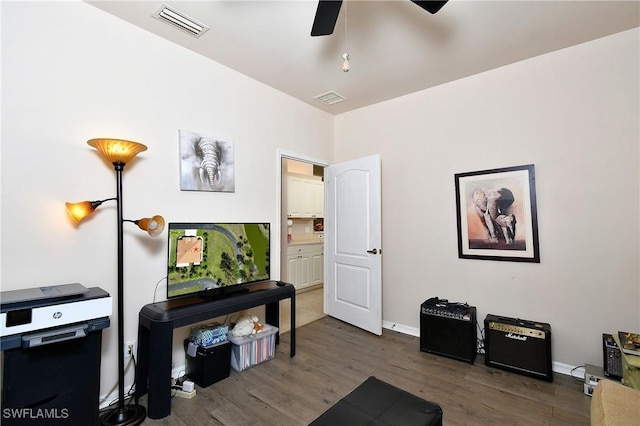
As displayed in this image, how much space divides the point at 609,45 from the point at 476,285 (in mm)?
2337

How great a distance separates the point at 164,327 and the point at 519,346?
9.35ft

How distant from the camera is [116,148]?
1.98 metres

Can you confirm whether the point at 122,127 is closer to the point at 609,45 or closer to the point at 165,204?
the point at 165,204

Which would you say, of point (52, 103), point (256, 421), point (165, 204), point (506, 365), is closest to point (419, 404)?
point (256, 421)

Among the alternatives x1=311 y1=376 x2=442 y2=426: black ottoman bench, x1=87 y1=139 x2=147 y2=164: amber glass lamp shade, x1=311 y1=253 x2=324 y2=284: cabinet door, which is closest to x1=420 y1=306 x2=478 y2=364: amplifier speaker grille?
x1=311 y1=376 x2=442 y2=426: black ottoman bench

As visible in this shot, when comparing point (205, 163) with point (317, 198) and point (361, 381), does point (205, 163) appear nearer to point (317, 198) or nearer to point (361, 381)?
point (361, 381)

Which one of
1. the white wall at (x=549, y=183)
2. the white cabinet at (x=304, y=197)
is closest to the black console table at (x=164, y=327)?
the white wall at (x=549, y=183)

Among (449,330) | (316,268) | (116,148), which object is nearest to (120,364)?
(116,148)

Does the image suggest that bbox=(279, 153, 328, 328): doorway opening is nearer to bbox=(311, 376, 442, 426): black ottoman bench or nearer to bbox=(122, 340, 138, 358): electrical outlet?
bbox=(122, 340, 138, 358): electrical outlet

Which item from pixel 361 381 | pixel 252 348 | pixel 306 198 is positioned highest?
pixel 306 198

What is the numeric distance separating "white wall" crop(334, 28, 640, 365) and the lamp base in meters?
2.73

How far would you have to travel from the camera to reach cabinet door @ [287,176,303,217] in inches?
216

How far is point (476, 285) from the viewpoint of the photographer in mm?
3162

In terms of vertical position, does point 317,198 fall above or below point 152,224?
above
